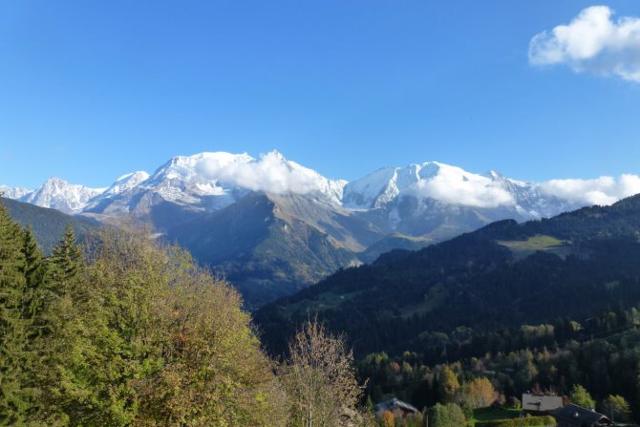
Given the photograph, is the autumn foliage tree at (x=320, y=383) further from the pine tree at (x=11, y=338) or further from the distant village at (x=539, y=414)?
the distant village at (x=539, y=414)

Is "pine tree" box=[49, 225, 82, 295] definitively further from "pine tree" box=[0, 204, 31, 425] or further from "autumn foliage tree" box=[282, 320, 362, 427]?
"autumn foliage tree" box=[282, 320, 362, 427]

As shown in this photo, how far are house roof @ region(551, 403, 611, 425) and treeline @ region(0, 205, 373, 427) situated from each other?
89.1 metres

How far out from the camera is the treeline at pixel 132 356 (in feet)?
95.3

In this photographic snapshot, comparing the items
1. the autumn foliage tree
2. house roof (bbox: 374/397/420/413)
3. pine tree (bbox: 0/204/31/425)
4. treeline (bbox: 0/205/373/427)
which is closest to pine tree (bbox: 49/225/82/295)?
treeline (bbox: 0/205/373/427)

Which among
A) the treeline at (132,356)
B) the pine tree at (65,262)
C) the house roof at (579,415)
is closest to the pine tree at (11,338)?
the treeline at (132,356)

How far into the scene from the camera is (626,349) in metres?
172

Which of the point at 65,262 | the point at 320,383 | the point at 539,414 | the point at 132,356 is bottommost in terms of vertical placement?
the point at 539,414

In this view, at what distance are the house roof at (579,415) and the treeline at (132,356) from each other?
89.1 m

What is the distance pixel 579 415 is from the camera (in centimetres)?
12288

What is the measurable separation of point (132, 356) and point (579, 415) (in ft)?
394

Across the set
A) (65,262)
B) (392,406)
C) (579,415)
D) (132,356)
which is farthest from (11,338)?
(392,406)

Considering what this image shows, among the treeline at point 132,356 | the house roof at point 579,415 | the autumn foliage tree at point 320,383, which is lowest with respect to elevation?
the house roof at point 579,415

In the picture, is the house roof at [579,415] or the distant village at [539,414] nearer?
the house roof at [579,415]

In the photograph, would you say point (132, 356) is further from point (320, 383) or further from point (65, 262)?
point (65, 262)
